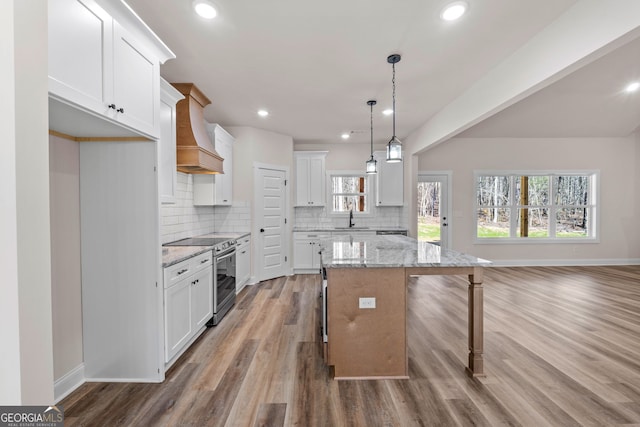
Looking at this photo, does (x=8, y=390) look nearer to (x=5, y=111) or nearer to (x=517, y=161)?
(x=5, y=111)

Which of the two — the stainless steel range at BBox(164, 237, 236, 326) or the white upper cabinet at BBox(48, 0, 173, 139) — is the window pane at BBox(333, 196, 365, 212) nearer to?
the stainless steel range at BBox(164, 237, 236, 326)

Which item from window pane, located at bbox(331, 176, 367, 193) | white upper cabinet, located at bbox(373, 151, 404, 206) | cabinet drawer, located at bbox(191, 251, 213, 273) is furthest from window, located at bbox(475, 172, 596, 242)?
cabinet drawer, located at bbox(191, 251, 213, 273)

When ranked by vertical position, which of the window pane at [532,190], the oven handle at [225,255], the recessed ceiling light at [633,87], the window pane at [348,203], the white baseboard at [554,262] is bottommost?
the white baseboard at [554,262]

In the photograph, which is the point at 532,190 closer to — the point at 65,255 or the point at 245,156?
the point at 245,156

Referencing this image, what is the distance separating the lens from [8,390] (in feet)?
3.17

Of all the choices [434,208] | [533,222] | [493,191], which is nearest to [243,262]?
[434,208]

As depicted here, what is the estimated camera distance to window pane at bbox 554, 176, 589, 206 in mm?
6195

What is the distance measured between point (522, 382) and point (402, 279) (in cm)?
116

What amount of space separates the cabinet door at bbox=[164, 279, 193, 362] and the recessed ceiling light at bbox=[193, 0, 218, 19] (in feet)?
6.84

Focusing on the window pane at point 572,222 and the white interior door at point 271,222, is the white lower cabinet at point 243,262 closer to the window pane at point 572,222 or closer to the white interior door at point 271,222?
the white interior door at point 271,222

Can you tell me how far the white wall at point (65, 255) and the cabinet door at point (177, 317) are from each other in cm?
61

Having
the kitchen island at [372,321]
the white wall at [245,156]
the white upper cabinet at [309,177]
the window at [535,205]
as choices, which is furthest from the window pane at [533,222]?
the white wall at [245,156]

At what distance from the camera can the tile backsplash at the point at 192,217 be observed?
3.37m

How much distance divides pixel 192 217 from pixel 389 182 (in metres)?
3.81
